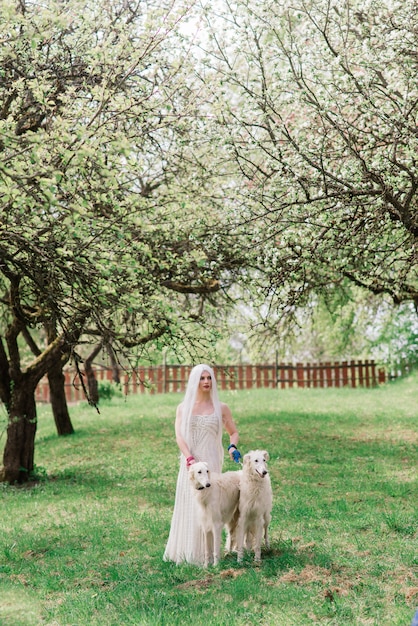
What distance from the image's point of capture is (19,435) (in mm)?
14328

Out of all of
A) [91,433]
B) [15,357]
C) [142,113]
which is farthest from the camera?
[91,433]

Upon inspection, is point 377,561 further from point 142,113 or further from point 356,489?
point 142,113

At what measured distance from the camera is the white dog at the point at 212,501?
25.9ft

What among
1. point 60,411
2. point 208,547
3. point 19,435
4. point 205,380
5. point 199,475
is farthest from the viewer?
point 60,411

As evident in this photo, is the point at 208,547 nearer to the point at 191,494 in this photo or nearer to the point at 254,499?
the point at 191,494

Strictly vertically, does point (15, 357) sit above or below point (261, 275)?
below

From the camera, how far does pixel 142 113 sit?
10.1 metres

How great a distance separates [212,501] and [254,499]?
45cm

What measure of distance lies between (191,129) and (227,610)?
26.7 feet

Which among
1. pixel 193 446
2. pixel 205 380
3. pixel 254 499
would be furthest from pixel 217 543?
pixel 205 380

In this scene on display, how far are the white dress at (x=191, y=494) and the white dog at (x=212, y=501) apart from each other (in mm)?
243

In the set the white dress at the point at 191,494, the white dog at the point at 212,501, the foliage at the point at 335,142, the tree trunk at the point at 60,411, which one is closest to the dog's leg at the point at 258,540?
the white dog at the point at 212,501

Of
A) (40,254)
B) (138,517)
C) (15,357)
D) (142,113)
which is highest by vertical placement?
(142,113)

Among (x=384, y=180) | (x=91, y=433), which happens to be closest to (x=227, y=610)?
(x=384, y=180)
